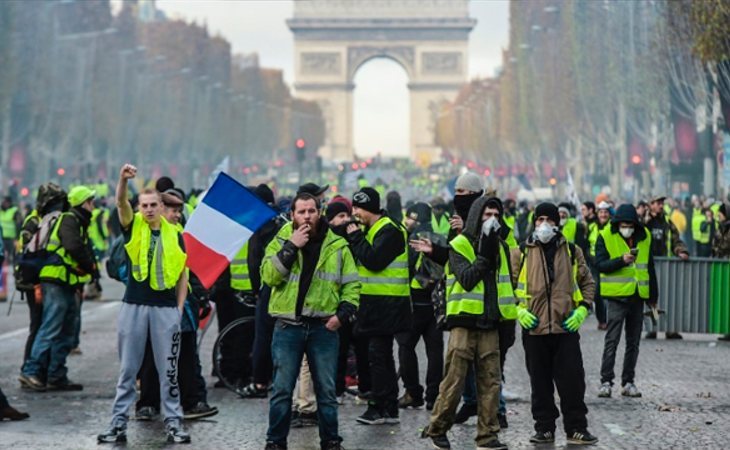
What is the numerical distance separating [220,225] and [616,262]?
11.5 feet

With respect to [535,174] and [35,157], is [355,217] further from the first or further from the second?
[535,174]

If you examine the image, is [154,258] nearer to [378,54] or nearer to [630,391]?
[630,391]

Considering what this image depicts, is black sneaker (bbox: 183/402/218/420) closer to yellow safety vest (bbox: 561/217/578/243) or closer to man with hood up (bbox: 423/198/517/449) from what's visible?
man with hood up (bbox: 423/198/517/449)

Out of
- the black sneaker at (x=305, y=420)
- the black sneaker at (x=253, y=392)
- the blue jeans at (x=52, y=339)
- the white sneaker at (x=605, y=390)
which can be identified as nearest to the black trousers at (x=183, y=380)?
the black sneaker at (x=305, y=420)

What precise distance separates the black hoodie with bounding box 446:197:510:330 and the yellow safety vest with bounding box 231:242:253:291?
12.2 feet

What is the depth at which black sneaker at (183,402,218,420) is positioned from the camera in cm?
1276

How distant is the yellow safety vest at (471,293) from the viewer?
36.4 ft

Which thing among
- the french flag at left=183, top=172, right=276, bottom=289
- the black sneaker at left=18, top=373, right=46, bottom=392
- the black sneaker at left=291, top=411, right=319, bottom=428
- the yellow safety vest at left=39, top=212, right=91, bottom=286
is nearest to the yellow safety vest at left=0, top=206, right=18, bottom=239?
the yellow safety vest at left=39, top=212, right=91, bottom=286

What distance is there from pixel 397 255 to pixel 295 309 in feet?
6.10

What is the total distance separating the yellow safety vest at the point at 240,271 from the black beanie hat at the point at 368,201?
2.33m

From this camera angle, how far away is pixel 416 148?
177625mm

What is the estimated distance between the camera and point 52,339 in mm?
14734


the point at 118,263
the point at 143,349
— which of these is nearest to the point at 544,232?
the point at 143,349

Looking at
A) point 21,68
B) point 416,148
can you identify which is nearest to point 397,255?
point 21,68
